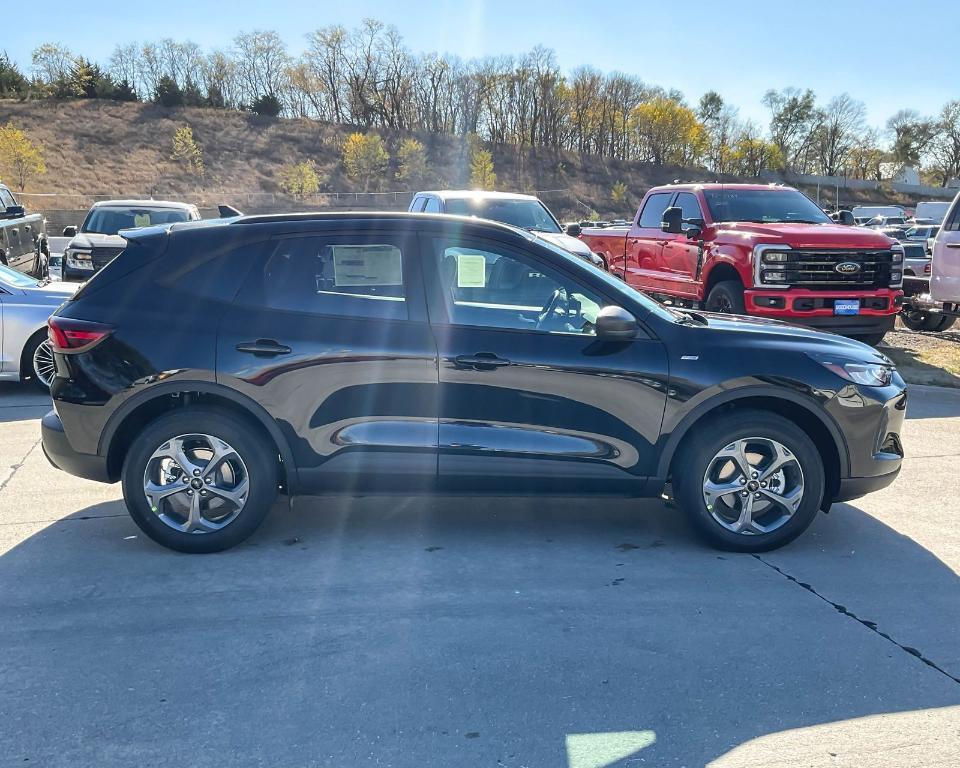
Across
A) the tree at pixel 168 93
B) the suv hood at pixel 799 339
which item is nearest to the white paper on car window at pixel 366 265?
the suv hood at pixel 799 339

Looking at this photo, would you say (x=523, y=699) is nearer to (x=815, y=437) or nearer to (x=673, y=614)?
(x=673, y=614)

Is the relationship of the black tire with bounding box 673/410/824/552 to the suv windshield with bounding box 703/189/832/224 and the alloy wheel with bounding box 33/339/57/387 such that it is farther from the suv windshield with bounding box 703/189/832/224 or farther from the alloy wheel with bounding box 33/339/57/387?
A: the suv windshield with bounding box 703/189/832/224

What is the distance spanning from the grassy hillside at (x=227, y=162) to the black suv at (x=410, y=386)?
45128 millimetres

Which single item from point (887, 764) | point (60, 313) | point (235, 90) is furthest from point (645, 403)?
point (235, 90)

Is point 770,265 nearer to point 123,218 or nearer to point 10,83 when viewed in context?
point 123,218

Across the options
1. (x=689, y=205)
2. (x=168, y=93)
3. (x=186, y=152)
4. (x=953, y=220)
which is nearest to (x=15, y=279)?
(x=689, y=205)

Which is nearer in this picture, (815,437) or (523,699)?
(523,699)

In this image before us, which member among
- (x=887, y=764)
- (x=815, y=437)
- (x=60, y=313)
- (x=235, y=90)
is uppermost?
(x=235, y=90)

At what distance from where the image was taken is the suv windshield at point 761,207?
36.4 feet

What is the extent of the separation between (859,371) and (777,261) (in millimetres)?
5371

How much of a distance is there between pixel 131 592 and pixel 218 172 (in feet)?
208

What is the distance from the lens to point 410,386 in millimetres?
4473

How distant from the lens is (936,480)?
6168 millimetres

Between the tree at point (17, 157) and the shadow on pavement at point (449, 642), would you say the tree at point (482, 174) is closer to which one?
the tree at point (17, 157)
